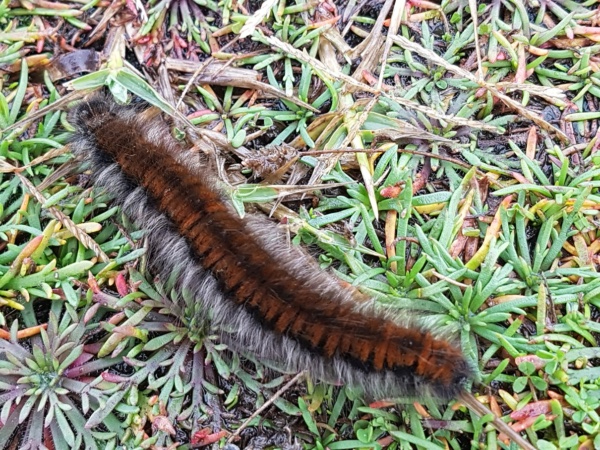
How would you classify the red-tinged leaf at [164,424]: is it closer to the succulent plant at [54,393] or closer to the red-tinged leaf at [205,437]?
the red-tinged leaf at [205,437]

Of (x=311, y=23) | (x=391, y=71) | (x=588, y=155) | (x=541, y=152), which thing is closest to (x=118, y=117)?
(x=311, y=23)

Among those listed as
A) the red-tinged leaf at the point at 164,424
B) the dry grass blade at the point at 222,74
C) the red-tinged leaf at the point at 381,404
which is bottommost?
the red-tinged leaf at the point at 164,424

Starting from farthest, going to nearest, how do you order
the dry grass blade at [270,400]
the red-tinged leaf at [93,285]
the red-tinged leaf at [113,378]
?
the red-tinged leaf at [93,285], the red-tinged leaf at [113,378], the dry grass blade at [270,400]

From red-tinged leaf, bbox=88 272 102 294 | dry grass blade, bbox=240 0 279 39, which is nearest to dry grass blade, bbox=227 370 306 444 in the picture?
red-tinged leaf, bbox=88 272 102 294

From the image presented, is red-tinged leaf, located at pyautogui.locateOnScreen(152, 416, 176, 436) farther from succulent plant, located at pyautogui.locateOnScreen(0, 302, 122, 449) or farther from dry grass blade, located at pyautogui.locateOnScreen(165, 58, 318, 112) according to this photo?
dry grass blade, located at pyautogui.locateOnScreen(165, 58, 318, 112)

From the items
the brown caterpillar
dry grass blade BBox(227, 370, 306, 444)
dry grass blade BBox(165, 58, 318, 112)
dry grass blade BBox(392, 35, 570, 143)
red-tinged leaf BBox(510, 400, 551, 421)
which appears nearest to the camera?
the brown caterpillar

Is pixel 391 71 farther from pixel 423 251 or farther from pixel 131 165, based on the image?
pixel 131 165

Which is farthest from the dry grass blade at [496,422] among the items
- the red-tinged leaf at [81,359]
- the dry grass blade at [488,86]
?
the red-tinged leaf at [81,359]

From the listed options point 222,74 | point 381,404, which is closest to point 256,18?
point 222,74

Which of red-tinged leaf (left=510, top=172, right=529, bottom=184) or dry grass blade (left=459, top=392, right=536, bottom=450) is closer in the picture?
dry grass blade (left=459, top=392, right=536, bottom=450)
